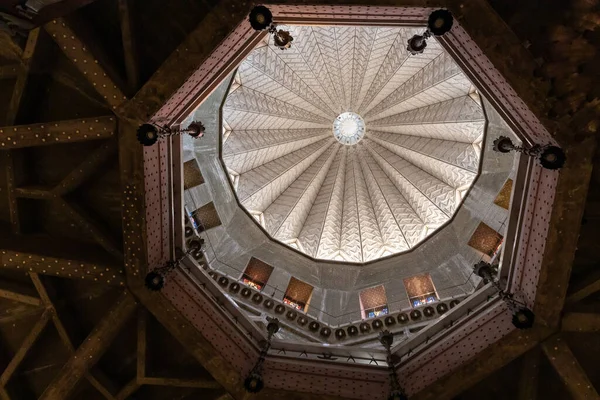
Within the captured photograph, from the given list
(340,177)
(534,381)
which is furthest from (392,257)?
(534,381)

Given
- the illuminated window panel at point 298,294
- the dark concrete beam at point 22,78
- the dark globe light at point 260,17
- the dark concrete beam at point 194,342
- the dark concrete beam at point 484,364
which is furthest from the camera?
the illuminated window panel at point 298,294

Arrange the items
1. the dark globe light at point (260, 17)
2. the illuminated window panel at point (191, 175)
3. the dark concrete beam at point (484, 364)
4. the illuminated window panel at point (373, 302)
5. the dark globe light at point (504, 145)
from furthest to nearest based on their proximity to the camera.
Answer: the illuminated window panel at point (191, 175), the illuminated window panel at point (373, 302), the dark globe light at point (504, 145), the dark concrete beam at point (484, 364), the dark globe light at point (260, 17)

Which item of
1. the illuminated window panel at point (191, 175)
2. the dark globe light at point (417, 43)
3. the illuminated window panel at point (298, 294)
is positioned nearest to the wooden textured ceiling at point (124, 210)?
the dark globe light at point (417, 43)

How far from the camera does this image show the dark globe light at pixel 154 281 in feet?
27.0

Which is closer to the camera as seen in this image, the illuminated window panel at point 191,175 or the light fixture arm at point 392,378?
the light fixture arm at point 392,378

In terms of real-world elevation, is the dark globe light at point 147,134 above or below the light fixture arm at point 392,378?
above

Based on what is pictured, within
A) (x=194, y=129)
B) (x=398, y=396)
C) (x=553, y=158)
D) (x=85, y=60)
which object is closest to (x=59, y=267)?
(x=194, y=129)

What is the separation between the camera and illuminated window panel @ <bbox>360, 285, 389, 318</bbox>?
45.6 ft

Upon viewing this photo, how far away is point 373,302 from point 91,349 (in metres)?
9.29

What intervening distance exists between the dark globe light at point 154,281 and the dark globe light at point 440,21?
7.17m

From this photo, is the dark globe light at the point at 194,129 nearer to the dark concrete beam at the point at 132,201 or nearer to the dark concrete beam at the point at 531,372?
the dark concrete beam at the point at 132,201

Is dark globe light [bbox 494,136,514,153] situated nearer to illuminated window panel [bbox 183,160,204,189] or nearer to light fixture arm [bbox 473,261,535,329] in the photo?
light fixture arm [bbox 473,261,535,329]

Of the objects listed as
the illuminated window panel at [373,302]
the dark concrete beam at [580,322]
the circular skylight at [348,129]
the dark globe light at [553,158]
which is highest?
the circular skylight at [348,129]

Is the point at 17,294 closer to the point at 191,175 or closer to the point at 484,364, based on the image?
the point at 191,175
